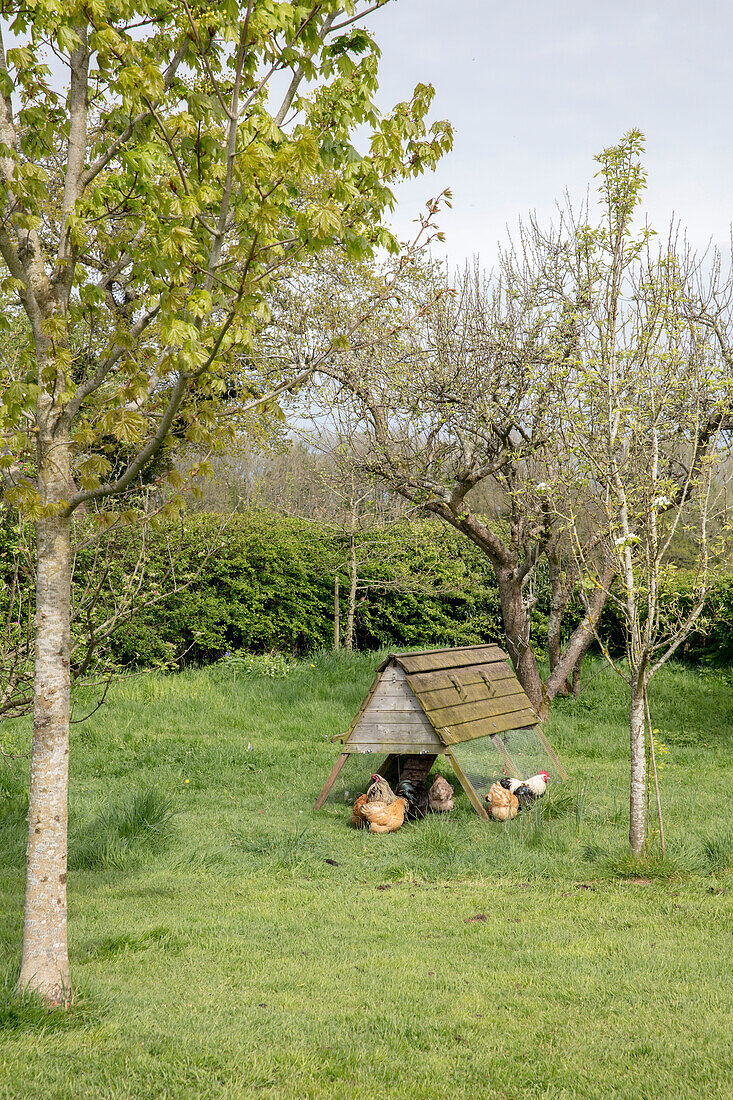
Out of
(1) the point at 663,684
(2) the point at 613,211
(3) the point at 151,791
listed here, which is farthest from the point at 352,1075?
(1) the point at 663,684

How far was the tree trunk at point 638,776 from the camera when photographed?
5973 mm

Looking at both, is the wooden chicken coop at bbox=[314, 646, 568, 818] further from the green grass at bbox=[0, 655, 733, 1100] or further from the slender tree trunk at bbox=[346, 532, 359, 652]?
the slender tree trunk at bbox=[346, 532, 359, 652]

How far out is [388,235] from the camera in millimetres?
4219

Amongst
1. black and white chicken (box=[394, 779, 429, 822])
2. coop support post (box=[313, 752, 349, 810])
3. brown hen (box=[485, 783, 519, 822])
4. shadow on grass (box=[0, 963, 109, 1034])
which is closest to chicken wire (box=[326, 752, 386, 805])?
coop support post (box=[313, 752, 349, 810])

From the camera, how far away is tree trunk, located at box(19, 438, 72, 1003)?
3.71 metres

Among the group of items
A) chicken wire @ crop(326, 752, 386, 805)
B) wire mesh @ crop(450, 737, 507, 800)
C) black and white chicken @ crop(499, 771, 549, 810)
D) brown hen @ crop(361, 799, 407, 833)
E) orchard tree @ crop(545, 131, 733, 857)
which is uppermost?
orchard tree @ crop(545, 131, 733, 857)

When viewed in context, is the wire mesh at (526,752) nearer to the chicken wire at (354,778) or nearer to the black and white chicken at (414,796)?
the black and white chicken at (414,796)

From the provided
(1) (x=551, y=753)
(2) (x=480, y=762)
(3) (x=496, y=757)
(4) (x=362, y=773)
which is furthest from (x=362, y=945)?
(1) (x=551, y=753)

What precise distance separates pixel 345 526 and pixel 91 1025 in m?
11.0

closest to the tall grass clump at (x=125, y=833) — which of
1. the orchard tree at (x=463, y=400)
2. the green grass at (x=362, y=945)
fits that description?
the green grass at (x=362, y=945)

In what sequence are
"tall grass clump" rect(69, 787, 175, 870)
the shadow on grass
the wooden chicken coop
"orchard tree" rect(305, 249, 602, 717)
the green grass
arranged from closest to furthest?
the green grass < the shadow on grass < "tall grass clump" rect(69, 787, 175, 870) < the wooden chicken coop < "orchard tree" rect(305, 249, 602, 717)

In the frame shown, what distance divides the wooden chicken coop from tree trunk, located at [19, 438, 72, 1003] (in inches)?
157

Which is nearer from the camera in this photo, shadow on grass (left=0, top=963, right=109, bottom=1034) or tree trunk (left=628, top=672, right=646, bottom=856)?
shadow on grass (left=0, top=963, right=109, bottom=1034)

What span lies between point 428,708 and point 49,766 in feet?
14.0
